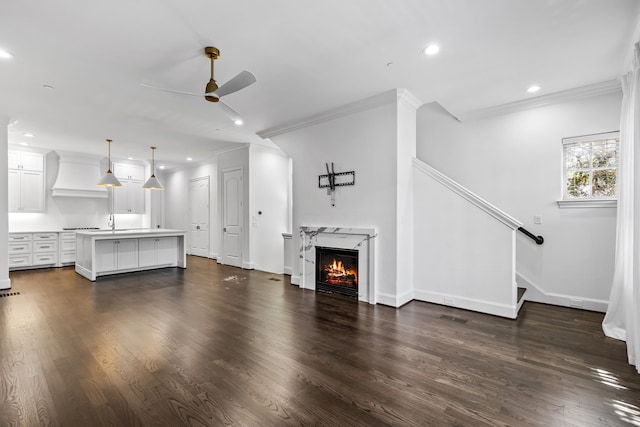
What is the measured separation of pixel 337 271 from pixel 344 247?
0.44 metres

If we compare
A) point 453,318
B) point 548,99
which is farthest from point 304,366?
point 548,99

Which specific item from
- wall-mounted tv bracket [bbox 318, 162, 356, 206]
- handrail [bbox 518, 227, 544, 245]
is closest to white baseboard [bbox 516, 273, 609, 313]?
handrail [bbox 518, 227, 544, 245]

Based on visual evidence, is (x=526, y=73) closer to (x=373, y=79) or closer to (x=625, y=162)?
(x=625, y=162)

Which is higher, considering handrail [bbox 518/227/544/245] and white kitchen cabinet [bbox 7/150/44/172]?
white kitchen cabinet [bbox 7/150/44/172]

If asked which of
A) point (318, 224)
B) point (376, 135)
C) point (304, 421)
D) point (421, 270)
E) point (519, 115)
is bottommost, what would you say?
point (304, 421)

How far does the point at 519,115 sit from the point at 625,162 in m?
1.66

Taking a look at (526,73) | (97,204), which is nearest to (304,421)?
(526,73)

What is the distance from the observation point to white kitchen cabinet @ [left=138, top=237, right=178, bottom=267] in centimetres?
643

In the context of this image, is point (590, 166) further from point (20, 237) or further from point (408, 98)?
point (20, 237)

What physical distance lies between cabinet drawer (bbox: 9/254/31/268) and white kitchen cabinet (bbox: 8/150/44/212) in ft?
3.87

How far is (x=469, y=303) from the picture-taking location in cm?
388

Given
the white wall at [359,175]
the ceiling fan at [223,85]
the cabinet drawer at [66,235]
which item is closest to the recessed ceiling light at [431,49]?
the white wall at [359,175]

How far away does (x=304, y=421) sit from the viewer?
69.5 inches

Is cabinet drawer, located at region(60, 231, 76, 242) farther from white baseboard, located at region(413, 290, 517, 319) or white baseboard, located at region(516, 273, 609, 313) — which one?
white baseboard, located at region(516, 273, 609, 313)
